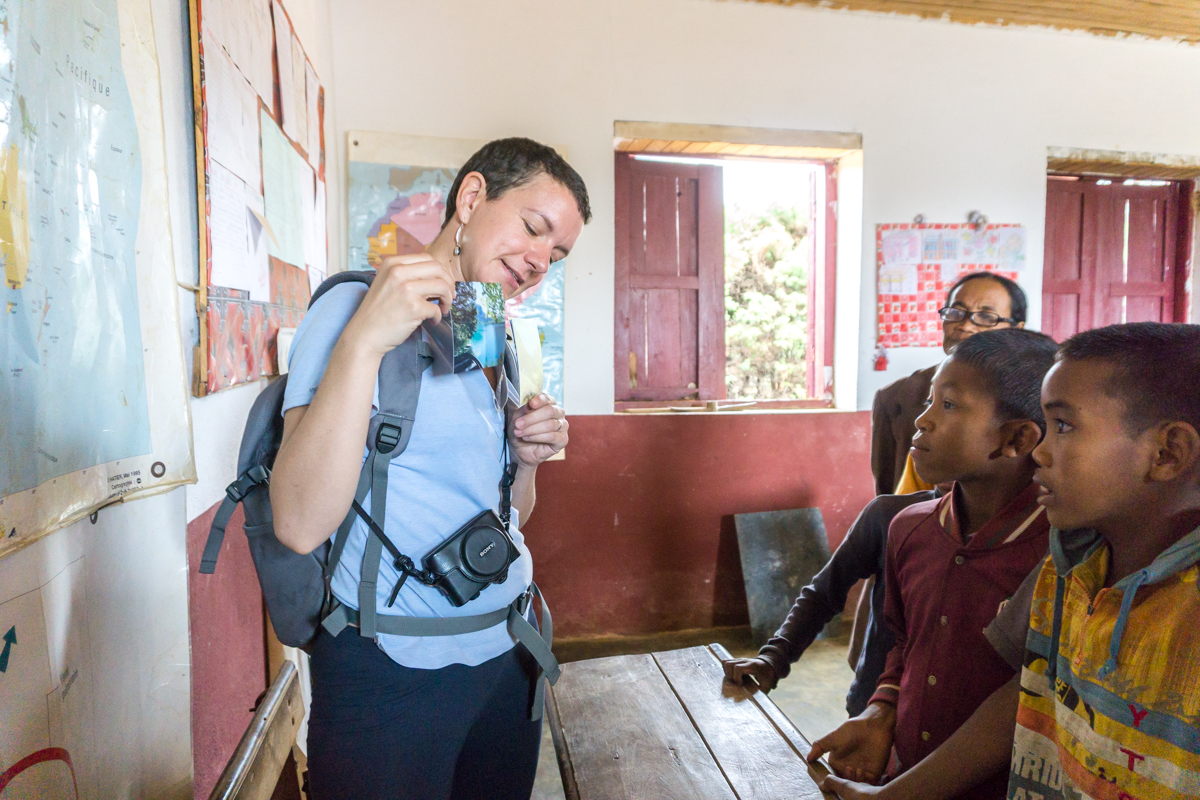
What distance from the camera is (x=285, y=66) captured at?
2049mm

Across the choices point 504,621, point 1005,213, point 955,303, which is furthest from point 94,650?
point 1005,213

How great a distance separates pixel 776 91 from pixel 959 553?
2905 mm

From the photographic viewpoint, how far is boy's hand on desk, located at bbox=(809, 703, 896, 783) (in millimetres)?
1188

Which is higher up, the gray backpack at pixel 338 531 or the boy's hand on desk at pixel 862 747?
the gray backpack at pixel 338 531

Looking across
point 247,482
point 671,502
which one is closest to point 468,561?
point 247,482

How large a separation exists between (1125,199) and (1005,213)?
3.67ft

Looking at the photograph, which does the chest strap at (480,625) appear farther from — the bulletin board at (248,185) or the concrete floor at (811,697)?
the concrete floor at (811,697)

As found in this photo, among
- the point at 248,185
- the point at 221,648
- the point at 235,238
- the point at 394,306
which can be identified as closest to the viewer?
the point at 394,306

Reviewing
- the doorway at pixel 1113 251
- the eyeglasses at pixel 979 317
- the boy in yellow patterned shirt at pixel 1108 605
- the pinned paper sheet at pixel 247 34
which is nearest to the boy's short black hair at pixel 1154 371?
the boy in yellow patterned shirt at pixel 1108 605

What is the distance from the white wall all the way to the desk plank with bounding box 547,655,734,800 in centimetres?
187

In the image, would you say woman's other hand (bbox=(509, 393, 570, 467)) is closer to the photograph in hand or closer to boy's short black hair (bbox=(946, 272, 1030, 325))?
the photograph in hand

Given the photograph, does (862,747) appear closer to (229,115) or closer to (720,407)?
(229,115)

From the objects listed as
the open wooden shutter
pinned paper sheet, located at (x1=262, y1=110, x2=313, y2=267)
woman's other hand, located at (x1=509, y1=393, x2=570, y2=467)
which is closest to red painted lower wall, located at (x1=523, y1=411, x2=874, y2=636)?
the open wooden shutter

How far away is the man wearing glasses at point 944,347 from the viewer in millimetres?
2098
